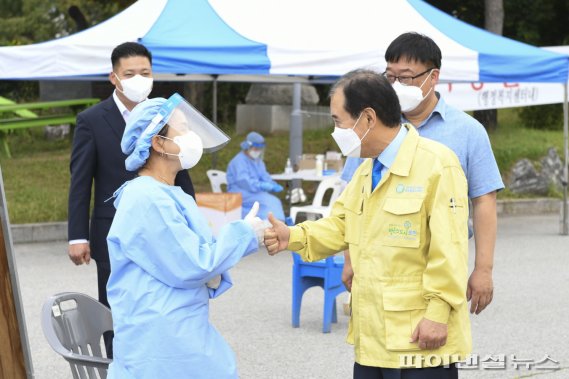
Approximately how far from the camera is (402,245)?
129 inches

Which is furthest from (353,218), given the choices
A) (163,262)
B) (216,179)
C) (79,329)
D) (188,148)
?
(216,179)

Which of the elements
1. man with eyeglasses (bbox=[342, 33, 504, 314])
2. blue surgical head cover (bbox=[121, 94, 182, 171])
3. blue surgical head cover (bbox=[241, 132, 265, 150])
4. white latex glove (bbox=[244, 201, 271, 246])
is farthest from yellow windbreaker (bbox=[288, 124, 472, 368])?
blue surgical head cover (bbox=[241, 132, 265, 150])

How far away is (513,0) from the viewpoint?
2392 cm

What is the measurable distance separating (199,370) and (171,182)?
0.66 m

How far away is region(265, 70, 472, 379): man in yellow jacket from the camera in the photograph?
3.25 meters

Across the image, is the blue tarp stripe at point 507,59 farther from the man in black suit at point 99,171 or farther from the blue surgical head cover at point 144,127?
the blue surgical head cover at point 144,127

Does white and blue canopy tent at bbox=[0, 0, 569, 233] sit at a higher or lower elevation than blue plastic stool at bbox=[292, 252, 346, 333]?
higher

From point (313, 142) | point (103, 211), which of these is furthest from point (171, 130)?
point (313, 142)

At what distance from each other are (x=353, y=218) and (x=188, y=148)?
64cm

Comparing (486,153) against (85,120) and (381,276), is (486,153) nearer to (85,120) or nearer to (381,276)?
(381,276)

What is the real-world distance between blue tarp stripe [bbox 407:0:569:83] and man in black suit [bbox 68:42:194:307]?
250 inches

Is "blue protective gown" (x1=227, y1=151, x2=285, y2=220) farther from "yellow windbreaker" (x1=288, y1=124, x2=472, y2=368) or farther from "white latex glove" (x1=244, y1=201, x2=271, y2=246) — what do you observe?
"yellow windbreaker" (x1=288, y1=124, x2=472, y2=368)

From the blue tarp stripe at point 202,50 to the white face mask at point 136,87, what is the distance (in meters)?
4.45

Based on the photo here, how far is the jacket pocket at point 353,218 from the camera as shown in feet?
11.5
